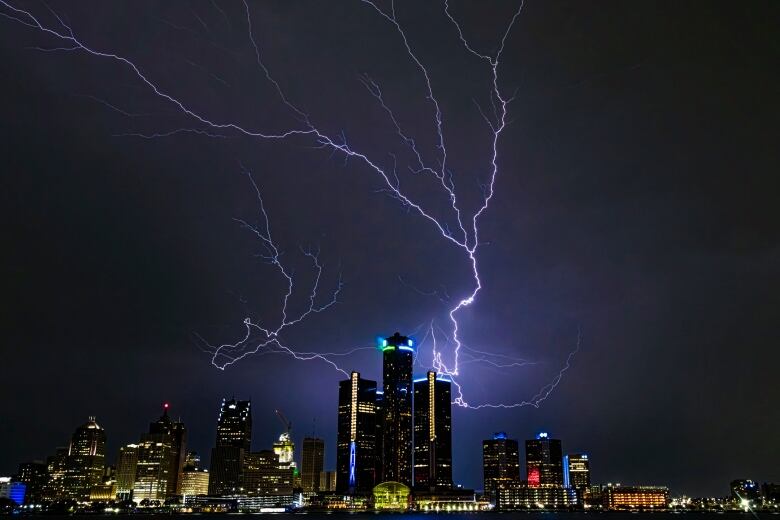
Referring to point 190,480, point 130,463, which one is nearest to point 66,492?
point 130,463

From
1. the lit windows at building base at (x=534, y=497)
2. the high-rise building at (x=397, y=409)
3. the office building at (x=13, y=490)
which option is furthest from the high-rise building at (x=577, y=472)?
the office building at (x=13, y=490)

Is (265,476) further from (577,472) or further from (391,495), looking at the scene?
(577,472)

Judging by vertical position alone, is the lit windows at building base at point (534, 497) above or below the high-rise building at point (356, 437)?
below

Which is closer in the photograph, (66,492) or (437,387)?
(66,492)

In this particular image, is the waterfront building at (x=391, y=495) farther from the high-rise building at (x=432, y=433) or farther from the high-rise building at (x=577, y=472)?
the high-rise building at (x=577, y=472)

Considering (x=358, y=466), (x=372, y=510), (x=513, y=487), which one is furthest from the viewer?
(x=513, y=487)

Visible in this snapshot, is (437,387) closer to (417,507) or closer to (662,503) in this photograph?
(417,507)
